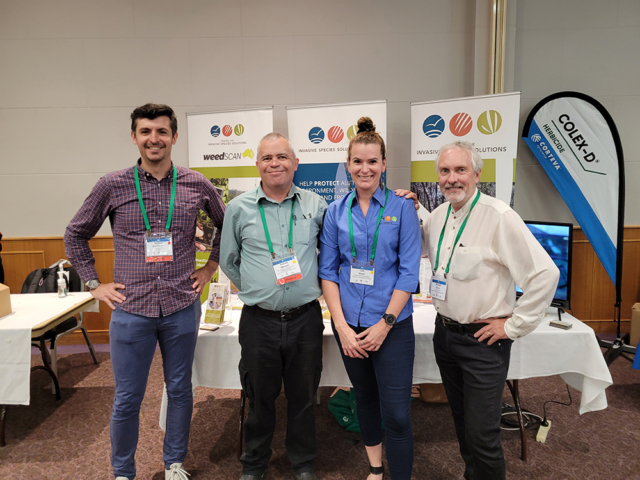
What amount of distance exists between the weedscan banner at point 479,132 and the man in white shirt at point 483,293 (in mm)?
1835

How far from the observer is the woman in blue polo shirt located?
157cm

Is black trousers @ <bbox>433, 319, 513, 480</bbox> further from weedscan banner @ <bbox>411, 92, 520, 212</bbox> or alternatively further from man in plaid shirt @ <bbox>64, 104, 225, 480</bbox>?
weedscan banner @ <bbox>411, 92, 520, 212</bbox>

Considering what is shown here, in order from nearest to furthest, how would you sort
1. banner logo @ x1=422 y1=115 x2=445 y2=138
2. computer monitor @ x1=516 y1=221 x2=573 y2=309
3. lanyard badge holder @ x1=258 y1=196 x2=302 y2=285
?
1. lanyard badge holder @ x1=258 y1=196 x2=302 y2=285
2. computer monitor @ x1=516 y1=221 x2=573 y2=309
3. banner logo @ x1=422 y1=115 x2=445 y2=138

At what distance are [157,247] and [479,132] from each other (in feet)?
8.56

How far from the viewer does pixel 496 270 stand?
1467 mm

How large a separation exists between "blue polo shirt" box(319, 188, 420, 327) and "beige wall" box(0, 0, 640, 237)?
2286 mm

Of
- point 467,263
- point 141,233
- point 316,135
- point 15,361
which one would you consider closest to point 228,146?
point 316,135

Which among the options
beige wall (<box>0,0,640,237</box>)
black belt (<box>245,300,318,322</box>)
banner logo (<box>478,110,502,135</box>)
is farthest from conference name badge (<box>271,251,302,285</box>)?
beige wall (<box>0,0,640,237</box>)

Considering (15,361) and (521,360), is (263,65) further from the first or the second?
(521,360)

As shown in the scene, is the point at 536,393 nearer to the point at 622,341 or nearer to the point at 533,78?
the point at 622,341

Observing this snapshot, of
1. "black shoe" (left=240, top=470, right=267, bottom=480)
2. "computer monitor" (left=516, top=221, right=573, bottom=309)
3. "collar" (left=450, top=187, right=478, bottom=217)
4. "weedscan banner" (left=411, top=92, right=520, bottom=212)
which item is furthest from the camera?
"weedscan banner" (left=411, top=92, right=520, bottom=212)

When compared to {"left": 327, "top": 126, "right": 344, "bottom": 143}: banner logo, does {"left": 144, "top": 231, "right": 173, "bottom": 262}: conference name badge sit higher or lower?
lower

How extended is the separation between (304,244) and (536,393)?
2.19 meters


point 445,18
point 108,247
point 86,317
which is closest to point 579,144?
point 445,18
